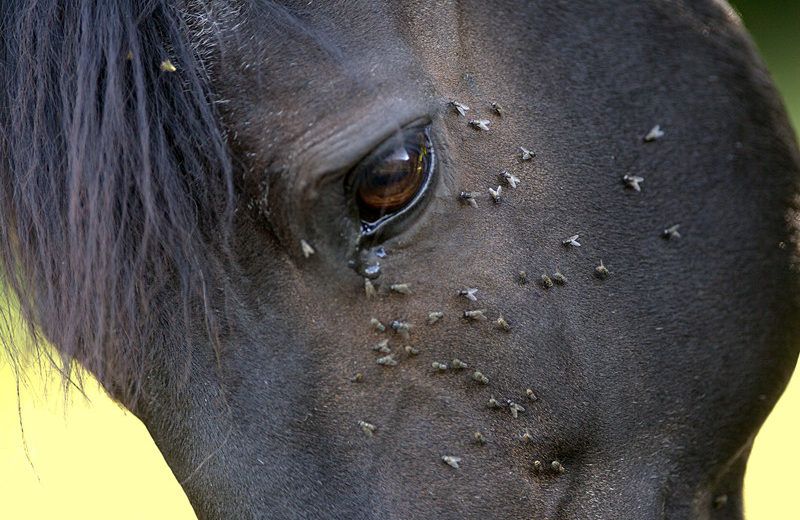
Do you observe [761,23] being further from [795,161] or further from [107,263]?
[107,263]

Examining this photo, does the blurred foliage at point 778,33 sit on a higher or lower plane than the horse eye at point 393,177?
lower

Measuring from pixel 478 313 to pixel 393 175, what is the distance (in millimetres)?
225

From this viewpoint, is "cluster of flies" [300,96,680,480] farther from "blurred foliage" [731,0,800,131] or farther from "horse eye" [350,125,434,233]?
"blurred foliage" [731,0,800,131]

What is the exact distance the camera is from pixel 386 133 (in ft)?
4.25

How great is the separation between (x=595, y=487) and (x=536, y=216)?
1.33 ft

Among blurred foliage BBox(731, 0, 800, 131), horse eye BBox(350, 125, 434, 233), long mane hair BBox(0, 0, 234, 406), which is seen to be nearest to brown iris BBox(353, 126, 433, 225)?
horse eye BBox(350, 125, 434, 233)

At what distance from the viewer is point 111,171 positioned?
1279 millimetres

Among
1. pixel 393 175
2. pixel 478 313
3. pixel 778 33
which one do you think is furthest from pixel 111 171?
pixel 778 33

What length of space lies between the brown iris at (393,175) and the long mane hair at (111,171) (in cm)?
18

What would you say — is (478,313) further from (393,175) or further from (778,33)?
(778,33)

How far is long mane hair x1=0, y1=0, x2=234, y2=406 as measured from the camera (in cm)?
129

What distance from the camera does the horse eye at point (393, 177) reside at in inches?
51.5

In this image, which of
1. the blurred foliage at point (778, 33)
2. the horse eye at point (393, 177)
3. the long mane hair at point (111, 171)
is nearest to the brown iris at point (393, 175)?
the horse eye at point (393, 177)

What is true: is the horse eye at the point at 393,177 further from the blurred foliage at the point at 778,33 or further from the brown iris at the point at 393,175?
the blurred foliage at the point at 778,33
